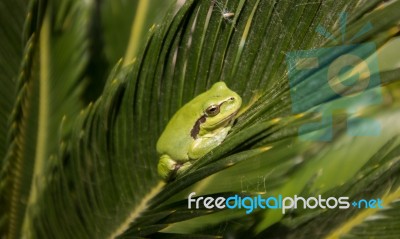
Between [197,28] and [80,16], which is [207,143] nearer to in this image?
[197,28]

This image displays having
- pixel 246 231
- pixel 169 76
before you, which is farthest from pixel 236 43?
pixel 246 231

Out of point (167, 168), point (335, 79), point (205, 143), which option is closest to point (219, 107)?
point (205, 143)

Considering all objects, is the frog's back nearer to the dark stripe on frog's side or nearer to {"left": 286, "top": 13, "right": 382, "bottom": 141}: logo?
the dark stripe on frog's side

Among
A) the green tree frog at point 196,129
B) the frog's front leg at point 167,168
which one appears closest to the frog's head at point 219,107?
the green tree frog at point 196,129

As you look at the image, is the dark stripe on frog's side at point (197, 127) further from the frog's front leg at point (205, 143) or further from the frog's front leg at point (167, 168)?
the frog's front leg at point (167, 168)

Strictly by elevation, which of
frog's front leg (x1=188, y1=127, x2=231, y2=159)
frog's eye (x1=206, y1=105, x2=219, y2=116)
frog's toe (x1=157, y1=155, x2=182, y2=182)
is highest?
frog's eye (x1=206, y1=105, x2=219, y2=116)

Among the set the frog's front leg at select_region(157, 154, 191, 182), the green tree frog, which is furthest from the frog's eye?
the frog's front leg at select_region(157, 154, 191, 182)

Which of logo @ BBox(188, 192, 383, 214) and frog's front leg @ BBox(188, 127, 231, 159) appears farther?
frog's front leg @ BBox(188, 127, 231, 159)

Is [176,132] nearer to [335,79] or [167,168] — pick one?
[167,168]
